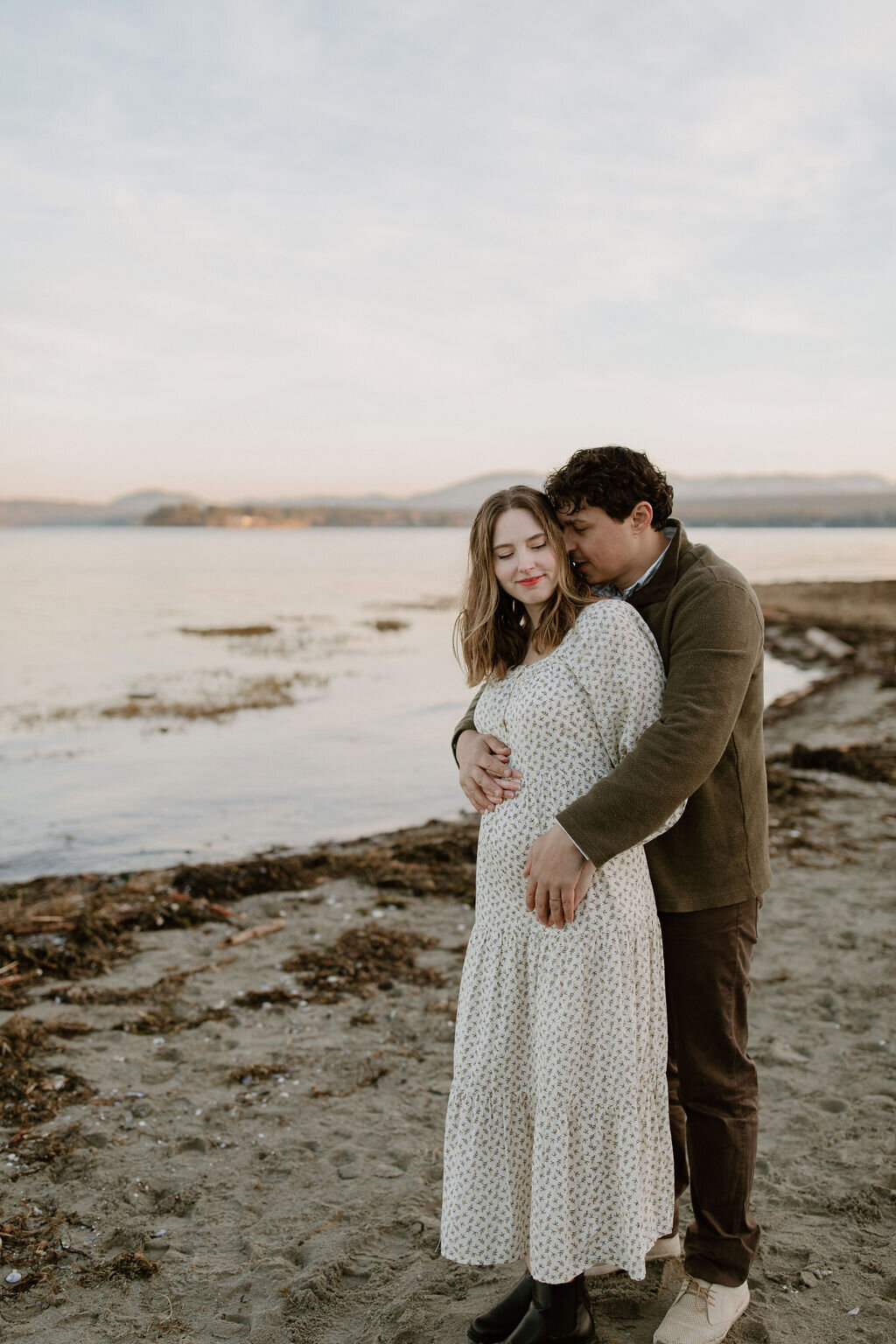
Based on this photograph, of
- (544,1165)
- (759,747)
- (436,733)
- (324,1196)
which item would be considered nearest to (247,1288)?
(324,1196)

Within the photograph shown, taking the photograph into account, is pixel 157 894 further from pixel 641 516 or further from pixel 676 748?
pixel 676 748

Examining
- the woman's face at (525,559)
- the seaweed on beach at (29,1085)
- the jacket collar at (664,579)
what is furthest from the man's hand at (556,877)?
the seaweed on beach at (29,1085)

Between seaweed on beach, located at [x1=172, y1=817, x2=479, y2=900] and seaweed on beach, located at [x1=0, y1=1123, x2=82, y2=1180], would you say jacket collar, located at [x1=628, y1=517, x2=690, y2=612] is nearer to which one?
seaweed on beach, located at [x1=0, y1=1123, x2=82, y2=1180]

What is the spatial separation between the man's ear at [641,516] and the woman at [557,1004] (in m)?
0.23

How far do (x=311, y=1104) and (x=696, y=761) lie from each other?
10.0 ft

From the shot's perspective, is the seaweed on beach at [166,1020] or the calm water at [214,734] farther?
the calm water at [214,734]

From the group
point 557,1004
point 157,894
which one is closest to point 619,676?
point 557,1004

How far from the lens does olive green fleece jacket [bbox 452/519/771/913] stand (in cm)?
239

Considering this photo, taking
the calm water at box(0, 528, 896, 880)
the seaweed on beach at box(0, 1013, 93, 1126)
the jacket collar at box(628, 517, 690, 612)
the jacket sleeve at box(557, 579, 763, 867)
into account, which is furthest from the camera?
the calm water at box(0, 528, 896, 880)

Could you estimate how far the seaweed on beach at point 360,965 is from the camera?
573cm

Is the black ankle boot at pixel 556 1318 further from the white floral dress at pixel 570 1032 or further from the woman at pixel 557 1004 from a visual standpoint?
the white floral dress at pixel 570 1032

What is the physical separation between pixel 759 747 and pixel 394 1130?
2633 mm

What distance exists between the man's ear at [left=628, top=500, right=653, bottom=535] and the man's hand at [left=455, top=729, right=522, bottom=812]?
0.75m

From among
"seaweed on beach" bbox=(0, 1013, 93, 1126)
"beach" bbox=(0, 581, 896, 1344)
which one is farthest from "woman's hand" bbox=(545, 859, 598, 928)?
"seaweed on beach" bbox=(0, 1013, 93, 1126)
